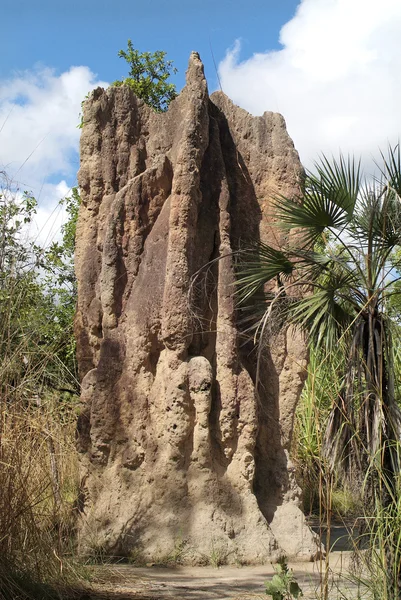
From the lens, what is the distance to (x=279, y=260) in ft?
22.8

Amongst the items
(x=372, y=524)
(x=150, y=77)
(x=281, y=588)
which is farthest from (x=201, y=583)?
(x=150, y=77)

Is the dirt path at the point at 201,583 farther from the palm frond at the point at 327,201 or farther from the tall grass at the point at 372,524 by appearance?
the palm frond at the point at 327,201

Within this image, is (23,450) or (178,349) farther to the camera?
(178,349)

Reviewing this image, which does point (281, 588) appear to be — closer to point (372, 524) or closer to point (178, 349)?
point (372, 524)

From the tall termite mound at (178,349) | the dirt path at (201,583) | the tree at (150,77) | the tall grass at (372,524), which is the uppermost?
the tree at (150,77)

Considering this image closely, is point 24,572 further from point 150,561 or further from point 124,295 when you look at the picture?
point 124,295

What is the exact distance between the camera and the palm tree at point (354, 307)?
19.5 ft

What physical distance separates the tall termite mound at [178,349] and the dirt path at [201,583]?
0.89 ft

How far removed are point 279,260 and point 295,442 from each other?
18.0ft

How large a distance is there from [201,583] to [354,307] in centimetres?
246

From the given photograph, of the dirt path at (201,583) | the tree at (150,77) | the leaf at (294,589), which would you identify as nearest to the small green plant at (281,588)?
the leaf at (294,589)

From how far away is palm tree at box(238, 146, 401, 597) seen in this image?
19.5 ft

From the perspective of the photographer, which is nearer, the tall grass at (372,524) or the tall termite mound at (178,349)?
the tall grass at (372,524)

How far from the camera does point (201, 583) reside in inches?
240
